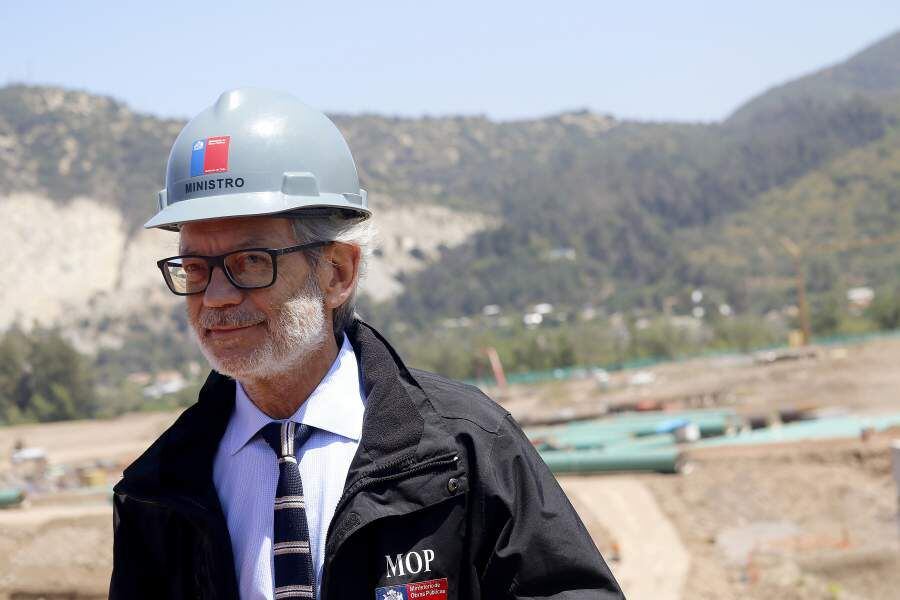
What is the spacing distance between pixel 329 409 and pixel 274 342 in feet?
0.63

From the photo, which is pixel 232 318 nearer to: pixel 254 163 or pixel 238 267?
pixel 238 267

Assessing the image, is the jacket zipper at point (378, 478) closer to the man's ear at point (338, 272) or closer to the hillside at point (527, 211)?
the man's ear at point (338, 272)

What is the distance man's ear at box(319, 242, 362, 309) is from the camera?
2.44 meters

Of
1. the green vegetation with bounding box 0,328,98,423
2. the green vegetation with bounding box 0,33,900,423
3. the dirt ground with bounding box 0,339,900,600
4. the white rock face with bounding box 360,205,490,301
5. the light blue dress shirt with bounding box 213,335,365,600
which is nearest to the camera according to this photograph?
the light blue dress shirt with bounding box 213,335,365,600

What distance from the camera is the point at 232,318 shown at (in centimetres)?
232

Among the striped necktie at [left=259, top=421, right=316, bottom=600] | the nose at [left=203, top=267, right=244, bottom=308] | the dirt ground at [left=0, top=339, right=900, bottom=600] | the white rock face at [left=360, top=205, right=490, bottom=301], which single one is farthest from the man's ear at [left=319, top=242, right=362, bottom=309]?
the white rock face at [left=360, top=205, right=490, bottom=301]

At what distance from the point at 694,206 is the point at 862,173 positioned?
75.8 ft

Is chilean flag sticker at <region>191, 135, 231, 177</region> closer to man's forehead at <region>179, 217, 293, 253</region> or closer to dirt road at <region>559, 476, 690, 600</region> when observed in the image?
man's forehead at <region>179, 217, 293, 253</region>

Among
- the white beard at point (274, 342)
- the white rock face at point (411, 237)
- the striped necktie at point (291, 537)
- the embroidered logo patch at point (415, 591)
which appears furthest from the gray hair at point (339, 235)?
the white rock face at point (411, 237)

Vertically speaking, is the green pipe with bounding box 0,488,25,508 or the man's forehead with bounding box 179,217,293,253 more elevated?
the man's forehead with bounding box 179,217,293,253

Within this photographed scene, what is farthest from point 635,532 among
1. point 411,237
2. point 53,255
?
point 411,237

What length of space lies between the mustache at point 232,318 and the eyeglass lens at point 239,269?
0.21 ft

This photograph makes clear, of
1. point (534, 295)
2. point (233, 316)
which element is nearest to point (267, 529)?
point (233, 316)

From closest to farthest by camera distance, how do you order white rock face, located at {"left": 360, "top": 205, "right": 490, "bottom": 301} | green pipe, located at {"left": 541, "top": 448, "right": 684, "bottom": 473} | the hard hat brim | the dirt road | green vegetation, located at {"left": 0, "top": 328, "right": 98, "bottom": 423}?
the hard hat brim, the dirt road, green pipe, located at {"left": 541, "top": 448, "right": 684, "bottom": 473}, green vegetation, located at {"left": 0, "top": 328, "right": 98, "bottom": 423}, white rock face, located at {"left": 360, "top": 205, "right": 490, "bottom": 301}
